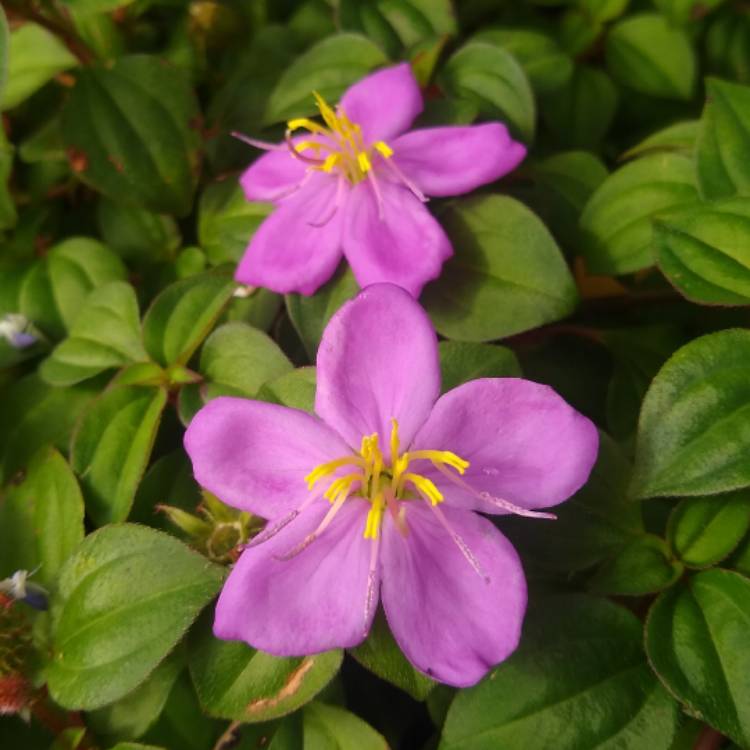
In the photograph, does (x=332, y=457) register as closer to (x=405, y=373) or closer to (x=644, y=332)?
(x=405, y=373)

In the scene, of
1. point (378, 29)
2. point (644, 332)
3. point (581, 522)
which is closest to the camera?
point (581, 522)

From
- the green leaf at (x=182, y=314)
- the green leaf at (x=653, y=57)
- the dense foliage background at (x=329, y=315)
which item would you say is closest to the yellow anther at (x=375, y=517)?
the dense foliage background at (x=329, y=315)

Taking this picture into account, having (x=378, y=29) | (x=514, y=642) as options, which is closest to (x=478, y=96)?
(x=378, y=29)

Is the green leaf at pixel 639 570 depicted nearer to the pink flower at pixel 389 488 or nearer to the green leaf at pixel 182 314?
the pink flower at pixel 389 488

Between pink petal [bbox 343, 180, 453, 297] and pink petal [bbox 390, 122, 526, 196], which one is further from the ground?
pink petal [bbox 390, 122, 526, 196]

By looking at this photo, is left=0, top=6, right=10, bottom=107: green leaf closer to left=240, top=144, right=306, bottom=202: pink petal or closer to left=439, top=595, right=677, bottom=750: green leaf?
left=240, top=144, right=306, bottom=202: pink petal

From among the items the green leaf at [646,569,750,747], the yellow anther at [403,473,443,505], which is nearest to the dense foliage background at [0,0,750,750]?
the green leaf at [646,569,750,747]

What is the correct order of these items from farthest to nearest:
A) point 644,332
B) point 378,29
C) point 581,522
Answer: point 378,29 < point 644,332 < point 581,522
